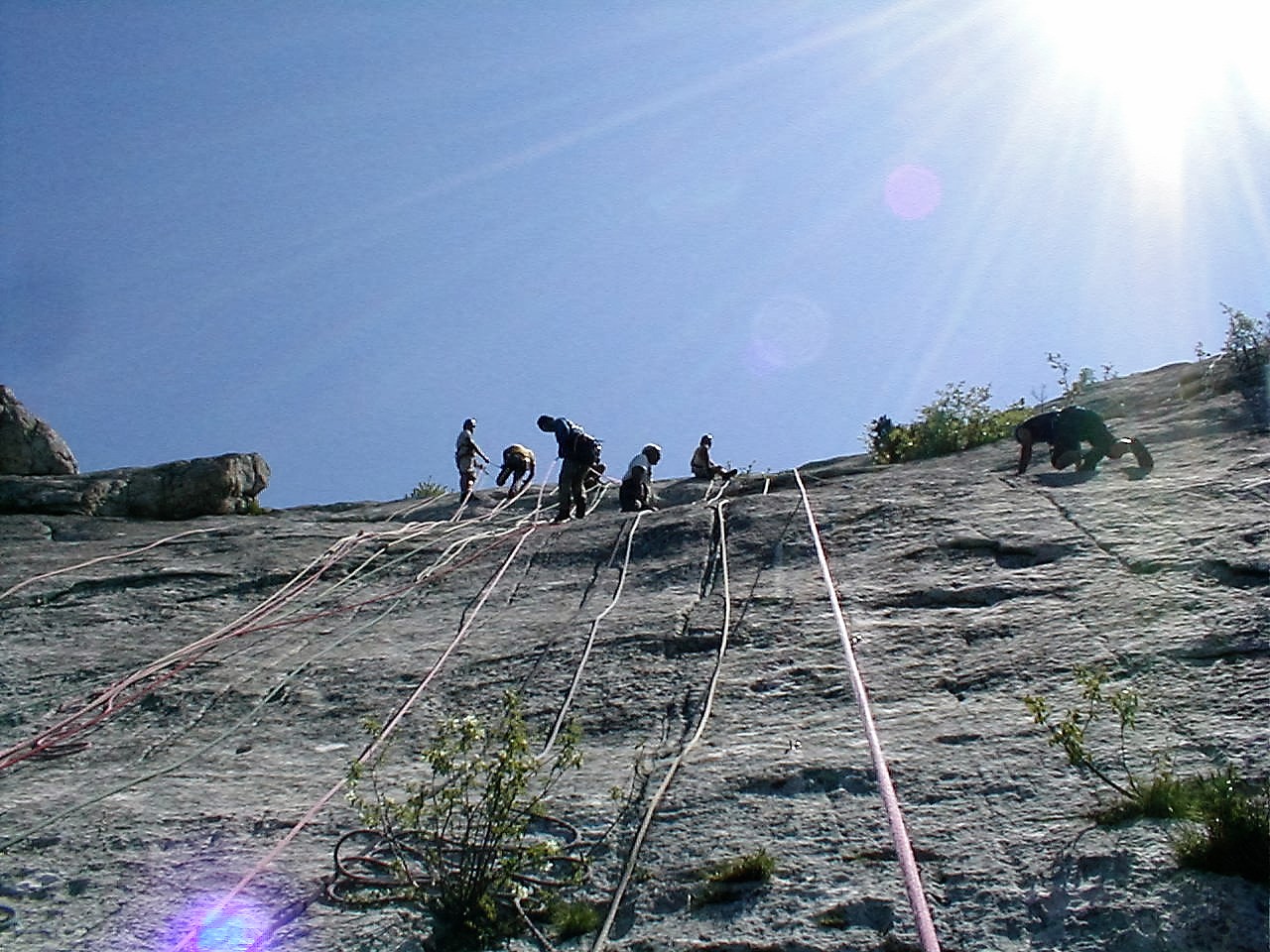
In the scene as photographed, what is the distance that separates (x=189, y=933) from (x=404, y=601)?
4.09 m

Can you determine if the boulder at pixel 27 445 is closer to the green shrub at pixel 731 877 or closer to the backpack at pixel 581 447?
the backpack at pixel 581 447

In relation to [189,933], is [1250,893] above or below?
below

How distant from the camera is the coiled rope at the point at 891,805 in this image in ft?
9.52

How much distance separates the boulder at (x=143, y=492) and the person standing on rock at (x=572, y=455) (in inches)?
158

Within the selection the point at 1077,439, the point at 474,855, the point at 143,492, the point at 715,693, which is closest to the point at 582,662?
the point at 715,693

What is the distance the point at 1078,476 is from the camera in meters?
8.14

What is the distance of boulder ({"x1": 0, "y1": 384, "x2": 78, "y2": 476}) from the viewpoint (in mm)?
13383

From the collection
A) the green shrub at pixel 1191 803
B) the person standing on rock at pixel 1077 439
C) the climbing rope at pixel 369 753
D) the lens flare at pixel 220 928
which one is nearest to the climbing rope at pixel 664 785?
the climbing rope at pixel 369 753

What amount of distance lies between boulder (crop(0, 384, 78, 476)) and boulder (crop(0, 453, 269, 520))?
2.84ft

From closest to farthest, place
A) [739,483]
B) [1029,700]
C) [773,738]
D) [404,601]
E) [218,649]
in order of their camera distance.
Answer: [1029,700] < [773,738] < [218,649] < [404,601] < [739,483]

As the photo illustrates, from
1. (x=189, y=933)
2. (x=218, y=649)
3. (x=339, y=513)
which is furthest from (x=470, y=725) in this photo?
(x=339, y=513)

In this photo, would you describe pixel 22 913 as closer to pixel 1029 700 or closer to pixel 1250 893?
pixel 1029 700

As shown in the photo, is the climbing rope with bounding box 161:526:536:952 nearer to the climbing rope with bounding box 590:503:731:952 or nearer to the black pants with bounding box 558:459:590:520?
the climbing rope with bounding box 590:503:731:952

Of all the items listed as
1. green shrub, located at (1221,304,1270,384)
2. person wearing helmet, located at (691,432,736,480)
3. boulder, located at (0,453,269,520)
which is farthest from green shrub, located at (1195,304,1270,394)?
boulder, located at (0,453,269,520)
